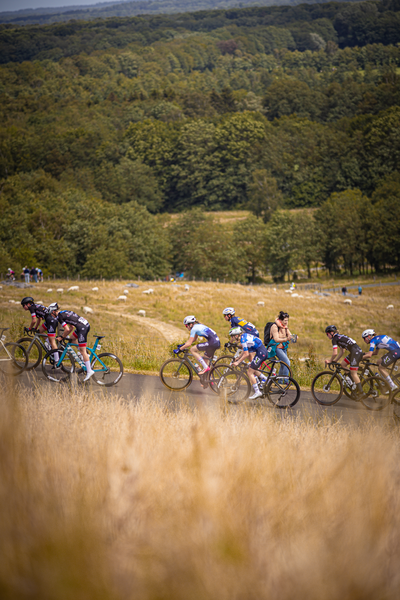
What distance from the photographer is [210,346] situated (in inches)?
453

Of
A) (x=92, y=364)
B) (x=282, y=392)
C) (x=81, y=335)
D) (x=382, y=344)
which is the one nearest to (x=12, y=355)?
(x=92, y=364)

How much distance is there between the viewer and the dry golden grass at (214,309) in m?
29.6

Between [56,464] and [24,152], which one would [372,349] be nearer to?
[56,464]

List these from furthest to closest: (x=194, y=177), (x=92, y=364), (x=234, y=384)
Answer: (x=194, y=177) < (x=92, y=364) < (x=234, y=384)

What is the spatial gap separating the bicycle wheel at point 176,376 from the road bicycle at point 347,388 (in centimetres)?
292

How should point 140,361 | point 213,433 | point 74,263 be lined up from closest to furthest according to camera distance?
point 213,433 < point 140,361 < point 74,263

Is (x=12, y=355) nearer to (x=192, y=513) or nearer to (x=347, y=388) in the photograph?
(x=347, y=388)

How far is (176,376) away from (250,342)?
7.44ft

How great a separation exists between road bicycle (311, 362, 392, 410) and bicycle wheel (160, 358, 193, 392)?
2.92m

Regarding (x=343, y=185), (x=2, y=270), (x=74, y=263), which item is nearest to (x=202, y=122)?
(x=343, y=185)

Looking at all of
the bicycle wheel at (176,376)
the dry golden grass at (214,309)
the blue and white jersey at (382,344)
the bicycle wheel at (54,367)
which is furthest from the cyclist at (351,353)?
the dry golden grass at (214,309)

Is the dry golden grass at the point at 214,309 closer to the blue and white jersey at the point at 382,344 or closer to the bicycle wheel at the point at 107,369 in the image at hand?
the bicycle wheel at the point at 107,369

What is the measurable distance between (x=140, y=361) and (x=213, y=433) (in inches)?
416

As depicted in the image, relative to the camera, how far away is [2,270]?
5728 cm
